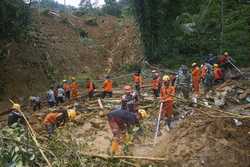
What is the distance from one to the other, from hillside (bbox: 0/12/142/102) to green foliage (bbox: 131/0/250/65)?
2.27 meters

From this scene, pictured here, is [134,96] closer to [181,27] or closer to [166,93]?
[166,93]

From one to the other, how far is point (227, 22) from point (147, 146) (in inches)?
734

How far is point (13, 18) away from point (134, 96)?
35.3 feet

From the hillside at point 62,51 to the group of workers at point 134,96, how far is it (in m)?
5.79

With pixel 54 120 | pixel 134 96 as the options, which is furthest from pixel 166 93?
pixel 54 120

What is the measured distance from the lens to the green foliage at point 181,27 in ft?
98.7

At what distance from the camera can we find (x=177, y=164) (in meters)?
10.8

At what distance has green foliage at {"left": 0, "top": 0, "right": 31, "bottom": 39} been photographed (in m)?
23.0

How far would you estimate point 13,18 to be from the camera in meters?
23.9

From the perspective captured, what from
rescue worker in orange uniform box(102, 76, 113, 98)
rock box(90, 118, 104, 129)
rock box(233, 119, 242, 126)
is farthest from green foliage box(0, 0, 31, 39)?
rock box(233, 119, 242, 126)

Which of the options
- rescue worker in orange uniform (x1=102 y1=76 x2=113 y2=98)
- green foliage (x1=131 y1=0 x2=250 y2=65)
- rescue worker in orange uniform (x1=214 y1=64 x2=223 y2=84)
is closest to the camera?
rescue worker in orange uniform (x1=214 y1=64 x2=223 y2=84)


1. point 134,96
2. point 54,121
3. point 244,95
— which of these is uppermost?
point 134,96

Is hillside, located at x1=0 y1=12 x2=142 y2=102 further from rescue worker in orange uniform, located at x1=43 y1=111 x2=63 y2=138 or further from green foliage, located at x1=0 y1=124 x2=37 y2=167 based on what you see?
green foliage, located at x1=0 y1=124 x2=37 y2=167

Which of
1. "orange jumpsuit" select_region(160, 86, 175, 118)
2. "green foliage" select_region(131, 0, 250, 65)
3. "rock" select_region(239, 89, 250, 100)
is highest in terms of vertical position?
"green foliage" select_region(131, 0, 250, 65)
